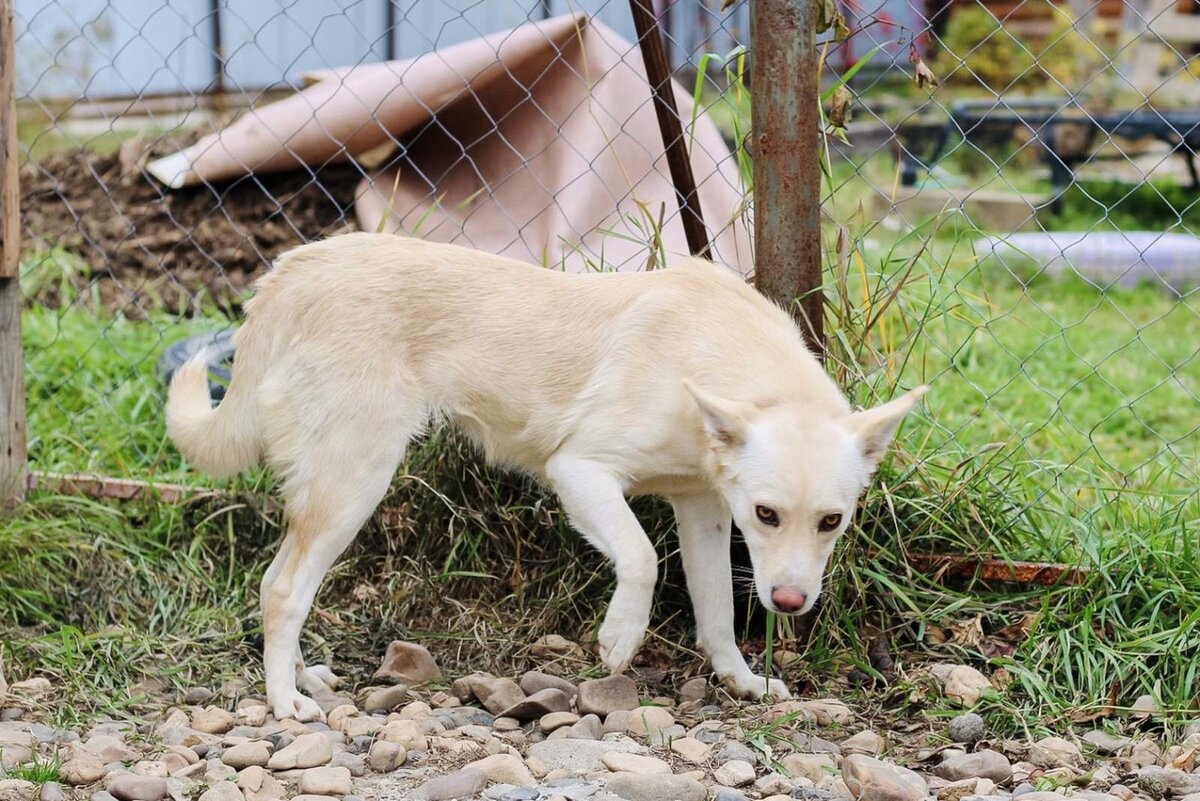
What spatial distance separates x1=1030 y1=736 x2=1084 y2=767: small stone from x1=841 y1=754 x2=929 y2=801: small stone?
0.36m

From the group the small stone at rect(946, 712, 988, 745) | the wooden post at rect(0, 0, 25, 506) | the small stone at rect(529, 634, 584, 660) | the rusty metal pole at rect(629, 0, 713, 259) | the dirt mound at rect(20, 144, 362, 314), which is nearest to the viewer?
the small stone at rect(946, 712, 988, 745)

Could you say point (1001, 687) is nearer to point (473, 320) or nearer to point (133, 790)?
point (473, 320)

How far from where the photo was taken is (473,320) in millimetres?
3627

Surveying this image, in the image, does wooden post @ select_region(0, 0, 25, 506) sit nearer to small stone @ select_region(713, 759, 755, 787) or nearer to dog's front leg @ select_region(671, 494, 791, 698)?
dog's front leg @ select_region(671, 494, 791, 698)

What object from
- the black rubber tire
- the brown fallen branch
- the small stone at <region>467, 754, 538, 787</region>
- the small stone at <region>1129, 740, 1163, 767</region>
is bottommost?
the small stone at <region>1129, 740, 1163, 767</region>

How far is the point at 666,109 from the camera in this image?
4070 millimetres

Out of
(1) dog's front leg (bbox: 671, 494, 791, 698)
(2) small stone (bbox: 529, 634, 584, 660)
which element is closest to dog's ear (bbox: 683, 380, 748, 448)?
(1) dog's front leg (bbox: 671, 494, 791, 698)

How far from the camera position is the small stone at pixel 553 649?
3.80 meters

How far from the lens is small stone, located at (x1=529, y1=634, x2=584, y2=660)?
3799 mm

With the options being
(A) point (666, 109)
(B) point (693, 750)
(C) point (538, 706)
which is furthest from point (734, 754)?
(A) point (666, 109)

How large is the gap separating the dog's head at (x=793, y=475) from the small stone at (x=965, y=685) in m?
0.56

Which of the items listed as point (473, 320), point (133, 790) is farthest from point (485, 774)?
point (473, 320)

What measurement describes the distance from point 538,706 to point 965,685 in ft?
3.57

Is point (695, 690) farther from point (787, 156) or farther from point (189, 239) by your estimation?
point (189, 239)
